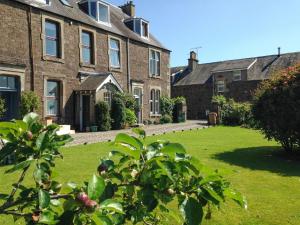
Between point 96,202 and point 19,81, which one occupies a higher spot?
point 19,81

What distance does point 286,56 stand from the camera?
4159 cm

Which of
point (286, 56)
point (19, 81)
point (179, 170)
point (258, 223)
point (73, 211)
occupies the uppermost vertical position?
point (286, 56)

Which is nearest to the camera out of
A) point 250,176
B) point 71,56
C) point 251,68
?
point 250,176

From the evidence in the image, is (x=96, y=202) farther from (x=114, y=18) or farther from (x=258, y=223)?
(x=114, y=18)

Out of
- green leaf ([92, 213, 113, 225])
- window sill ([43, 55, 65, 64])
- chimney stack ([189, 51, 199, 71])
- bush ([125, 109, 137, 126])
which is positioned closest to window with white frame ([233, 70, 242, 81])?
chimney stack ([189, 51, 199, 71])

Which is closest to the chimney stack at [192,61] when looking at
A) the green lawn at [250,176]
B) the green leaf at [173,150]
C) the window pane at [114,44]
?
the window pane at [114,44]

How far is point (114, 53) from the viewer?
25.8 meters

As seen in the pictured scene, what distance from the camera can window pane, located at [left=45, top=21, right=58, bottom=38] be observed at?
20147mm

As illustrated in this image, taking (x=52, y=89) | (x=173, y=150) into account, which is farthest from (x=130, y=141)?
(x=52, y=89)

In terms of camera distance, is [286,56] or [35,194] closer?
[35,194]

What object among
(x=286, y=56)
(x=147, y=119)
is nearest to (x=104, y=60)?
(x=147, y=119)

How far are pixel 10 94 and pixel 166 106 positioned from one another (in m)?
15.5

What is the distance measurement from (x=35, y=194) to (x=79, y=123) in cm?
2031

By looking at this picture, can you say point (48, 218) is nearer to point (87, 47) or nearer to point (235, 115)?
point (87, 47)
